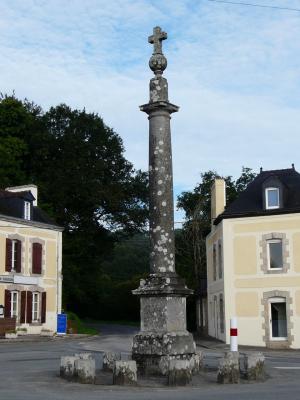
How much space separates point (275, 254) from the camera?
1156 inches

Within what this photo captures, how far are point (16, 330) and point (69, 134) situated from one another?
61.8 ft

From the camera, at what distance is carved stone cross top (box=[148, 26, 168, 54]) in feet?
48.2

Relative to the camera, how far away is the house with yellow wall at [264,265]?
1128 inches

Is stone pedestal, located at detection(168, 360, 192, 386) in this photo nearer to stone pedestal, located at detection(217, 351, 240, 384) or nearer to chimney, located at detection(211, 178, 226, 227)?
stone pedestal, located at detection(217, 351, 240, 384)

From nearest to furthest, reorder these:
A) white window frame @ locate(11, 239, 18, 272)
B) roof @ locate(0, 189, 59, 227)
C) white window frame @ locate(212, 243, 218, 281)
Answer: white window frame @ locate(212, 243, 218, 281) → white window frame @ locate(11, 239, 18, 272) → roof @ locate(0, 189, 59, 227)

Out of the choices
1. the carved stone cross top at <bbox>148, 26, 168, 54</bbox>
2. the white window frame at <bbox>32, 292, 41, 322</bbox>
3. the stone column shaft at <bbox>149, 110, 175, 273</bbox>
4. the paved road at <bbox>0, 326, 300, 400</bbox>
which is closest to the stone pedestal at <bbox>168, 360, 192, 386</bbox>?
the paved road at <bbox>0, 326, 300, 400</bbox>

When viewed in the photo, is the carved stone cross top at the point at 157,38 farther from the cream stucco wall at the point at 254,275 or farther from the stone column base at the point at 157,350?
the cream stucco wall at the point at 254,275

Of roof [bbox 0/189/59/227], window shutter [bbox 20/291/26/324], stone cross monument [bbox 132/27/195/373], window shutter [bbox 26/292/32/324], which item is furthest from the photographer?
roof [bbox 0/189/59/227]

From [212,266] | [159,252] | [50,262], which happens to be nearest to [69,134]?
[50,262]

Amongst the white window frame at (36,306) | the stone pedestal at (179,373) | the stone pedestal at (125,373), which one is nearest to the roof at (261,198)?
the white window frame at (36,306)

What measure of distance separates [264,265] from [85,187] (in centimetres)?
1972

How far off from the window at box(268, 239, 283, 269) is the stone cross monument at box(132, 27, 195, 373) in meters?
16.6

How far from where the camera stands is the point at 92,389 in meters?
11.1

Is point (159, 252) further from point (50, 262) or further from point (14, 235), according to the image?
point (50, 262)
